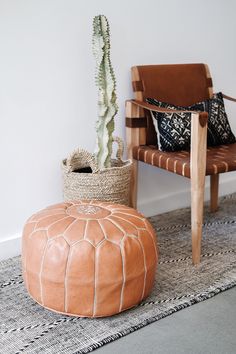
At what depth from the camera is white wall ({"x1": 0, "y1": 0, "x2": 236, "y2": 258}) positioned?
219cm

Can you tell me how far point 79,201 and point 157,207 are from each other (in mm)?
959

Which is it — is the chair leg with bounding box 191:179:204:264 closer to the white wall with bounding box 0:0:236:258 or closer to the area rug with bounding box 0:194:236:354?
the area rug with bounding box 0:194:236:354

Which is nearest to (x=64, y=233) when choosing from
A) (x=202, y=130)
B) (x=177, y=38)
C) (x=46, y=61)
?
(x=202, y=130)

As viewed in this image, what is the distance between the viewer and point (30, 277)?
5.92 ft

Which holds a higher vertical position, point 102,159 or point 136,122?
point 136,122

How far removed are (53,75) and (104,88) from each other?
28 cm

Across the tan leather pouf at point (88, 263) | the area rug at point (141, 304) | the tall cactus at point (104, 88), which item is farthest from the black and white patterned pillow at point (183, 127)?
the tan leather pouf at point (88, 263)

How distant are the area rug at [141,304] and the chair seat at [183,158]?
431 millimetres

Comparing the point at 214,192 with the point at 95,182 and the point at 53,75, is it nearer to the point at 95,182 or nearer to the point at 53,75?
the point at 95,182

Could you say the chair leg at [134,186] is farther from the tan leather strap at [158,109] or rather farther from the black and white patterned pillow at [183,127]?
the tan leather strap at [158,109]

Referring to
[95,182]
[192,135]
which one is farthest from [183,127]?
[95,182]

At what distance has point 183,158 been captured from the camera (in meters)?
2.28

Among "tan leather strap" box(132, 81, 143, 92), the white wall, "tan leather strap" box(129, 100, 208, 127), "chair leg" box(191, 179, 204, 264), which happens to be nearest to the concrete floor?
Answer: "chair leg" box(191, 179, 204, 264)

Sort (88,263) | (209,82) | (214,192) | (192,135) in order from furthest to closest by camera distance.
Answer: (214,192), (209,82), (192,135), (88,263)
